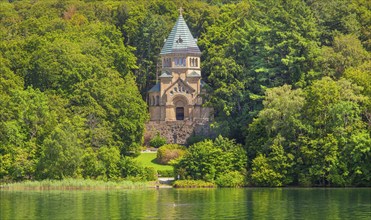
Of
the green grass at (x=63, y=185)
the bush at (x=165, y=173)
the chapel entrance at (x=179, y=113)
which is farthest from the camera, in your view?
the chapel entrance at (x=179, y=113)

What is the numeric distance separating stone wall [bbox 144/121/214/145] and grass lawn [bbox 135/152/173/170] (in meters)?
4.26

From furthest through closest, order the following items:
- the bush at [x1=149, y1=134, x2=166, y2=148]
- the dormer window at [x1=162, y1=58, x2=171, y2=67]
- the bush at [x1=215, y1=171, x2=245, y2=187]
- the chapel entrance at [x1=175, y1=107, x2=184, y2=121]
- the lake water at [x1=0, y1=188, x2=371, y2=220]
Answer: the dormer window at [x1=162, y1=58, x2=171, y2=67], the chapel entrance at [x1=175, y1=107, x2=184, y2=121], the bush at [x1=149, y1=134, x2=166, y2=148], the bush at [x1=215, y1=171, x2=245, y2=187], the lake water at [x1=0, y1=188, x2=371, y2=220]

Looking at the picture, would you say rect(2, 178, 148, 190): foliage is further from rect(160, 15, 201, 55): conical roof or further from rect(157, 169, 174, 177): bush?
rect(160, 15, 201, 55): conical roof

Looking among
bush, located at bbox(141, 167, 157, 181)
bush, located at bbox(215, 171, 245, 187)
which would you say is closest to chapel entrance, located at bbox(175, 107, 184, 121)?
bush, located at bbox(141, 167, 157, 181)

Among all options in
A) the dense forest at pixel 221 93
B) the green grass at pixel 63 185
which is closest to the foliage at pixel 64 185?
the green grass at pixel 63 185

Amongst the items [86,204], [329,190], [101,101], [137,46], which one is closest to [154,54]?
[137,46]

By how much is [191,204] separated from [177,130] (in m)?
37.1

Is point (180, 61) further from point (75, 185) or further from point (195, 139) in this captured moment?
point (75, 185)

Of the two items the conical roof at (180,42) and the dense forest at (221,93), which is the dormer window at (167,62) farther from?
the dense forest at (221,93)

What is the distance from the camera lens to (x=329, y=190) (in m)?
88.7

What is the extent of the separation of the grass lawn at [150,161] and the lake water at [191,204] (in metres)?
11.0

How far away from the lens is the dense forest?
3701 inches

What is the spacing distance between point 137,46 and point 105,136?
2752cm

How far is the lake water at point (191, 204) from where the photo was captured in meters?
68.6
